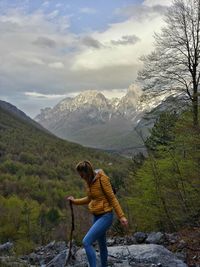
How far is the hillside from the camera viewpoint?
207 ft

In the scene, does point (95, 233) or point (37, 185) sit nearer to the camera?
point (95, 233)

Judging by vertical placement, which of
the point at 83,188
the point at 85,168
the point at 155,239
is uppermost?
the point at 85,168

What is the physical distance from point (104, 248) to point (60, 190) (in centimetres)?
10436

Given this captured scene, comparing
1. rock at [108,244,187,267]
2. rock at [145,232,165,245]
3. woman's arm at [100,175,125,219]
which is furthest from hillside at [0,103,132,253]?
woman's arm at [100,175,125,219]

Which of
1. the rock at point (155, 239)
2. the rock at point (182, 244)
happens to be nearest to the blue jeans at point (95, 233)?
the rock at point (182, 244)

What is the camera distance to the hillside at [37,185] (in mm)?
63169

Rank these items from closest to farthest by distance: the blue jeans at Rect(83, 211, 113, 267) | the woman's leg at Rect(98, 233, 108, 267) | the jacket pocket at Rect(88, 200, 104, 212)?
the blue jeans at Rect(83, 211, 113, 267)
the jacket pocket at Rect(88, 200, 104, 212)
the woman's leg at Rect(98, 233, 108, 267)

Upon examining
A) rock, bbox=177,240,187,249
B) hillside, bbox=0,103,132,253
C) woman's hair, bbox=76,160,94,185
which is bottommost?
hillside, bbox=0,103,132,253

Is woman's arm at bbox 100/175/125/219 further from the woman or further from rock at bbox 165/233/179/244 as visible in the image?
rock at bbox 165/233/179/244

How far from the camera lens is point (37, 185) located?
11706cm

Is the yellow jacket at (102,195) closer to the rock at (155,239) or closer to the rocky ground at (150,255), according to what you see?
the rocky ground at (150,255)

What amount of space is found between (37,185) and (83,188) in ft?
40.6

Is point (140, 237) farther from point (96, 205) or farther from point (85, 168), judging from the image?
point (85, 168)

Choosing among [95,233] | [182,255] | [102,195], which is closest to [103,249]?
[95,233]
